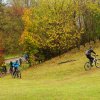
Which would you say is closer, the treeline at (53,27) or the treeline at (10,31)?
the treeline at (53,27)

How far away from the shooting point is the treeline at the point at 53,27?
169 feet

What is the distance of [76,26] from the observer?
2146 inches

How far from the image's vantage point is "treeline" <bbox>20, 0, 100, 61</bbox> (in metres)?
51.4

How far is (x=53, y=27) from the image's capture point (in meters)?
51.5

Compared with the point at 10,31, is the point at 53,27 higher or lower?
lower

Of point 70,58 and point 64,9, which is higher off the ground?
point 64,9

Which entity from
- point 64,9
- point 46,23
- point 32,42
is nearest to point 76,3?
point 64,9

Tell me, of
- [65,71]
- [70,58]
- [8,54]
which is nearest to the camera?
[65,71]

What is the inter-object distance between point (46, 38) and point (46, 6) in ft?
15.7

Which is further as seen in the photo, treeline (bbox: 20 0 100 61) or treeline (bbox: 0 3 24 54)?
treeline (bbox: 0 3 24 54)

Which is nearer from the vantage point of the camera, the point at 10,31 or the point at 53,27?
the point at 53,27

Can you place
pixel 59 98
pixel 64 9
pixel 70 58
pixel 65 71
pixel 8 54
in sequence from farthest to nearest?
pixel 8 54
pixel 64 9
pixel 70 58
pixel 65 71
pixel 59 98

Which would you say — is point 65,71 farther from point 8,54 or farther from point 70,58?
point 8,54

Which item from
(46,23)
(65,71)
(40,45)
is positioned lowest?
(65,71)
